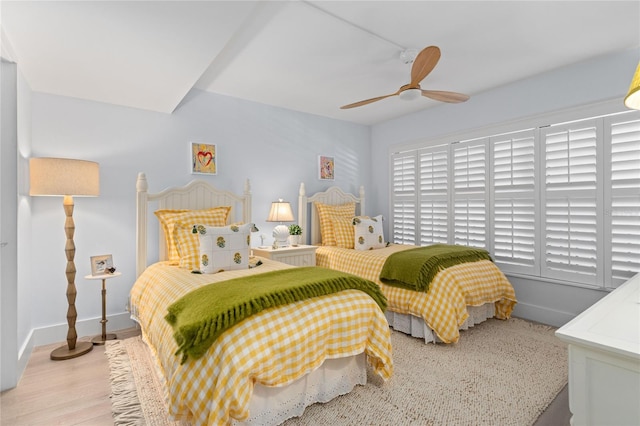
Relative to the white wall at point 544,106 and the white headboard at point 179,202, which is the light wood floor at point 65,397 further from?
the white wall at point 544,106

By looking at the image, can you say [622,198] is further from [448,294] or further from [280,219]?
[280,219]

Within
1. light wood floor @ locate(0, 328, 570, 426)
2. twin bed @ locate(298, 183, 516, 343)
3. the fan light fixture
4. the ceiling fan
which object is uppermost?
the ceiling fan

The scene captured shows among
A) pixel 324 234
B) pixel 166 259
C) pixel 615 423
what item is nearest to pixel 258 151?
pixel 324 234

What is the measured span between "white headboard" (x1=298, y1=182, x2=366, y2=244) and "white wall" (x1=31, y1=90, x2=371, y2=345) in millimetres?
272

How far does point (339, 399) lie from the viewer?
198 centimetres

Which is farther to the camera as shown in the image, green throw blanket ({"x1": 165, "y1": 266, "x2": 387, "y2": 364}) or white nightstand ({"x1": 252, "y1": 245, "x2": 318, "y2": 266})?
white nightstand ({"x1": 252, "y1": 245, "x2": 318, "y2": 266})

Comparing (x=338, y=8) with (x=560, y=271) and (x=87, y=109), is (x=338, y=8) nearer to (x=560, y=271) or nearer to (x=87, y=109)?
(x=87, y=109)

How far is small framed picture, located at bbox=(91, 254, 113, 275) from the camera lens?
9.18 ft

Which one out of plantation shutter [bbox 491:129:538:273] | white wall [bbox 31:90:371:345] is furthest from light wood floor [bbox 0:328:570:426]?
plantation shutter [bbox 491:129:538:273]

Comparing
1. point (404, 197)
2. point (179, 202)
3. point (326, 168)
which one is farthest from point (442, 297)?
point (179, 202)

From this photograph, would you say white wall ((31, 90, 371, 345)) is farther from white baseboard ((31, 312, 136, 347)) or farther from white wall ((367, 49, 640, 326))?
white wall ((367, 49, 640, 326))

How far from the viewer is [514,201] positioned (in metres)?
3.53

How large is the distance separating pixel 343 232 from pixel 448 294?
156 centimetres

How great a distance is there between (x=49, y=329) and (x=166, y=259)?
3.54 feet
